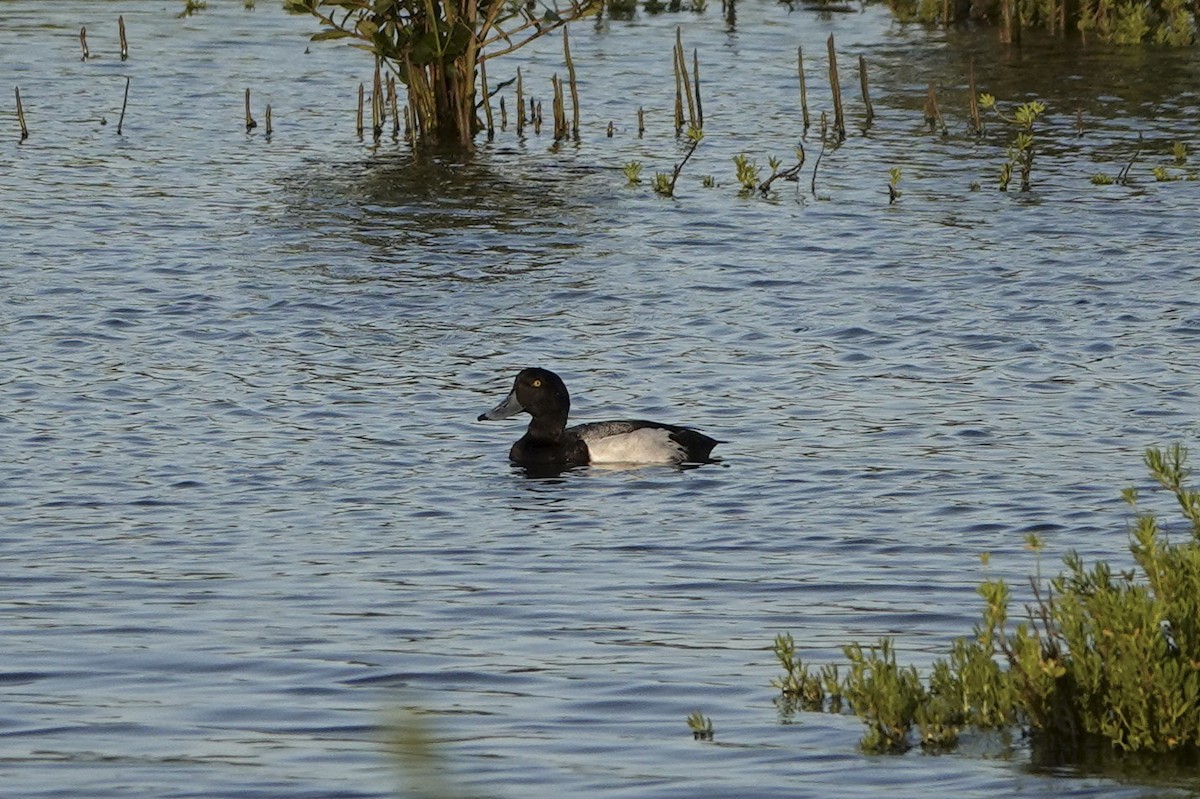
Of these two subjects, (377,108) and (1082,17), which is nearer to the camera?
(377,108)

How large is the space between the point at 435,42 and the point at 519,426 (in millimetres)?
9742

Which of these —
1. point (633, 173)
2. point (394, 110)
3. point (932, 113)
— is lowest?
point (633, 173)

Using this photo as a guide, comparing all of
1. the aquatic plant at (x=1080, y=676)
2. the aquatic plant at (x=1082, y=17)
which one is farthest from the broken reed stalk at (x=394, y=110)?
the aquatic plant at (x=1080, y=676)

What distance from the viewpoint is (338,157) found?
22.6m

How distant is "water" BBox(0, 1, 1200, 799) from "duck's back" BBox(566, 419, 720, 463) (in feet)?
0.53

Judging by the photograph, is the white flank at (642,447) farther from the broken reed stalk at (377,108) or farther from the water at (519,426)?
the broken reed stalk at (377,108)

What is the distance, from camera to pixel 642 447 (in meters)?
11.7

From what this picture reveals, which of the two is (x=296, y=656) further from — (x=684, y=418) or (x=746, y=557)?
(x=684, y=418)

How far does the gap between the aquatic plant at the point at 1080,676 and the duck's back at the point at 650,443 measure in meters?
4.66

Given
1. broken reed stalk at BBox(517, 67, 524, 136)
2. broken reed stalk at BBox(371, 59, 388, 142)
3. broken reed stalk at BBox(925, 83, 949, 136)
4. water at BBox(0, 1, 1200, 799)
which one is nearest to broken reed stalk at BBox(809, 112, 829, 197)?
water at BBox(0, 1, 1200, 799)

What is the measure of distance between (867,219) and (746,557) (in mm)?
10143

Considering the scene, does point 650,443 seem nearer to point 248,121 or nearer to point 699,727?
point 699,727

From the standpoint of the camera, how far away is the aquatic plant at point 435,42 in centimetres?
2200

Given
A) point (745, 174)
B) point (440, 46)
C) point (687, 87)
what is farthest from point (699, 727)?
point (687, 87)
